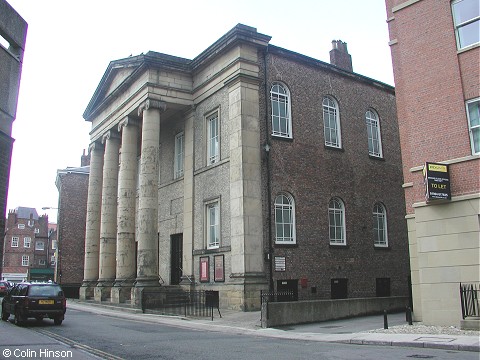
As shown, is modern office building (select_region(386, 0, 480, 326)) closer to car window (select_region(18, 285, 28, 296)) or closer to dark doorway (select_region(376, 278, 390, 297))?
dark doorway (select_region(376, 278, 390, 297))

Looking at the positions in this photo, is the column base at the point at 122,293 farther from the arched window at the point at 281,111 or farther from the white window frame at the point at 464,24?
the white window frame at the point at 464,24

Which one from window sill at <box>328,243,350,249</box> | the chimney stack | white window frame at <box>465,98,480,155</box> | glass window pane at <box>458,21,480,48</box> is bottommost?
window sill at <box>328,243,350,249</box>

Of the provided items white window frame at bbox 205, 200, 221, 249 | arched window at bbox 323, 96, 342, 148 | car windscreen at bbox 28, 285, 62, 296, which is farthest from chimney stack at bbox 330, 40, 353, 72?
car windscreen at bbox 28, 285, 62, 296

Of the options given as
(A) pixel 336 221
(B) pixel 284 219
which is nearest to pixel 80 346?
(B) pixel 284 219

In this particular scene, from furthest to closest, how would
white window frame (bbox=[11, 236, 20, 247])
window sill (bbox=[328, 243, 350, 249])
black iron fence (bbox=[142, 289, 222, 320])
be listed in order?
1. white window frame (bbox=[11, 236, 20, 247])
2. window sill (bbox=[328, 243, 350, 249])
3. black iron fence (bbox=[142, 289, 222, 320])

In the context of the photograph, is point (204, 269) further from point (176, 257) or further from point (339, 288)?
point (339, 288)

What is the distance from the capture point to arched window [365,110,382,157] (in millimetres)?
29281

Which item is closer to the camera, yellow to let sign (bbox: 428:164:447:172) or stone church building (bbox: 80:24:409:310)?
yellow to let sign (bbox: 428:164:447:172)

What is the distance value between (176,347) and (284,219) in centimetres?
1279

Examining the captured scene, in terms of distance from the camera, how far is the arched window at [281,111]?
24.8 meters

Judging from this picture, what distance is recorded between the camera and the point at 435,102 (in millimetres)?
16016

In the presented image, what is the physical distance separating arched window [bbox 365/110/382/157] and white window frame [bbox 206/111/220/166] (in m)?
9.43

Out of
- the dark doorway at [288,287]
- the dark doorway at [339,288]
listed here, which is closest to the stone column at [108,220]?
the dark doorway at [288,287]

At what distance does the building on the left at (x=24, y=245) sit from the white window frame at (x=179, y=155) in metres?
63.8
